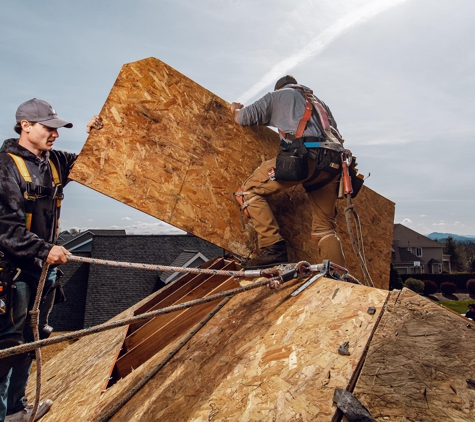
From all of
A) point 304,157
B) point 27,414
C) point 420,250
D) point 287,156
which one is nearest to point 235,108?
point 287,156

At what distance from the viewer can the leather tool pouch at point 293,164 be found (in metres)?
4.04

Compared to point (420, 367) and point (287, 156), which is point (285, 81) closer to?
point (287, 156)

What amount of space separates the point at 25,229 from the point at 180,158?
1.77 meters

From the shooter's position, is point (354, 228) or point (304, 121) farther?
point (354, 228)

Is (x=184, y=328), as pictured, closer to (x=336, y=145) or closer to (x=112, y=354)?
(x=112, y=354)

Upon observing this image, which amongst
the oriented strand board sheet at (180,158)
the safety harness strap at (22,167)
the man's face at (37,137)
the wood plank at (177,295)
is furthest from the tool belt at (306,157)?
the safety harness strap at (22,167)

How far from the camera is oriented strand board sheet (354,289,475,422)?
175 centimetres

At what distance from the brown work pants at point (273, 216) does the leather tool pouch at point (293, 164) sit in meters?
0.14

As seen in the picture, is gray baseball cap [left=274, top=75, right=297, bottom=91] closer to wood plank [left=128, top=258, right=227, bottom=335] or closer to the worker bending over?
the worker bending over

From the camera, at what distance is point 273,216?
14.3 ft

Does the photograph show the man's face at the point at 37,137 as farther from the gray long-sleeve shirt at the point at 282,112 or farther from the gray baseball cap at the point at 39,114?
the gray long-sleeve shirt at the point at 282,112

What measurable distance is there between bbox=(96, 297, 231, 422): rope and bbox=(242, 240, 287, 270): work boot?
0.89 metres

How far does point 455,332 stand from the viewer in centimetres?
214

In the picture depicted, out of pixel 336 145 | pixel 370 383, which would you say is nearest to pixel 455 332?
pixel 370 383
